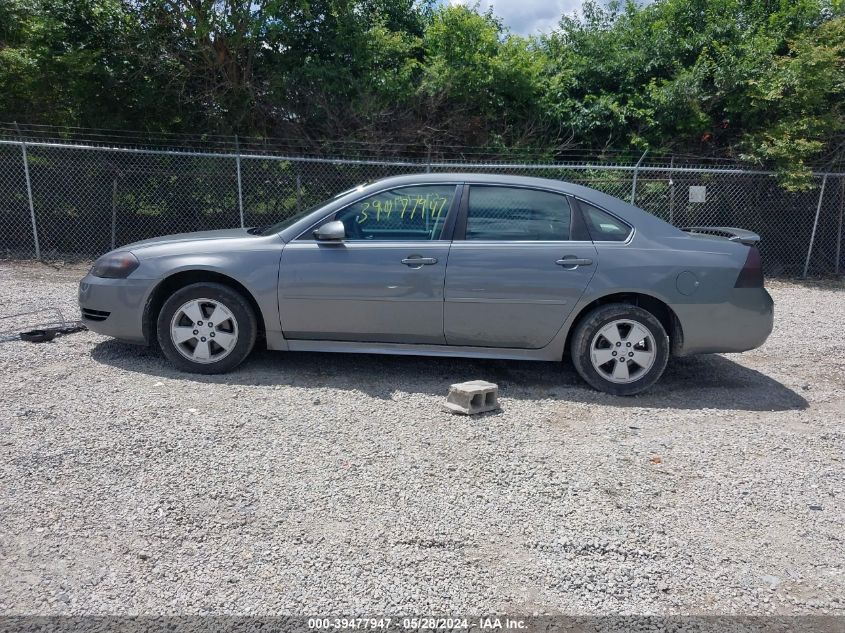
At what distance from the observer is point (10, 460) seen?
3.66 metres

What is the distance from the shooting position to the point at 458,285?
5.07 meters

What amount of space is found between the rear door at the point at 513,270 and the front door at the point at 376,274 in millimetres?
153

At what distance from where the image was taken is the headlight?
5.26m

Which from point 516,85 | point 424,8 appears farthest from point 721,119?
point 424,8

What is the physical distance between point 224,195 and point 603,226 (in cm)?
736

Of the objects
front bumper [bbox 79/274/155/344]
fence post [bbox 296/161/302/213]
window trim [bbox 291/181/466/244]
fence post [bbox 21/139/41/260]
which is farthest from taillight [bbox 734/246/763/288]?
fence post [bbox 21/139/41/260]

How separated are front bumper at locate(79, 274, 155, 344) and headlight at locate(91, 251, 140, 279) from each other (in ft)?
0.14

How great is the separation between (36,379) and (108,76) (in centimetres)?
792

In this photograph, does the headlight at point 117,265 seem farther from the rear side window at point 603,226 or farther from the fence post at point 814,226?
the fence post at point 814,226

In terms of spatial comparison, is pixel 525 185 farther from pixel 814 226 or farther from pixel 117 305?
pixel 814 226

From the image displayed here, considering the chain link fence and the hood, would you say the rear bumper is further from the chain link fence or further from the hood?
the chain link fence

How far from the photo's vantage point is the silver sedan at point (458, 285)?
507 cm

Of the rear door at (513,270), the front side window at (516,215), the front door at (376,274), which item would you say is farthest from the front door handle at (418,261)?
the front side window at (516,215)

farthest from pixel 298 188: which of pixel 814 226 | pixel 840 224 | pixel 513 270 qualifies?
pixel 840 224
